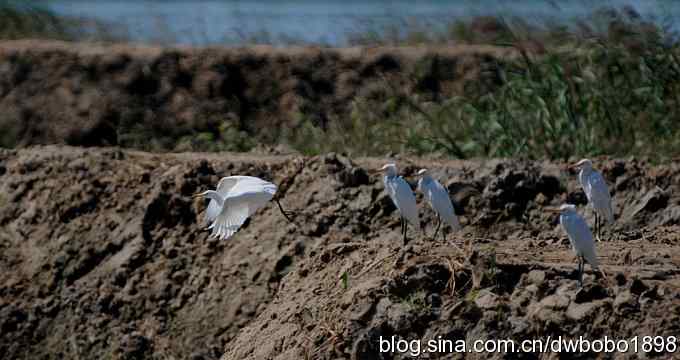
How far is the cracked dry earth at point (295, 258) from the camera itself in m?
6.36

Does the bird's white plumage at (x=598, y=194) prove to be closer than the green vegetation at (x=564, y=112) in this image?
Yes

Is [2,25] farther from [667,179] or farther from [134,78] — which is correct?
[667,179]

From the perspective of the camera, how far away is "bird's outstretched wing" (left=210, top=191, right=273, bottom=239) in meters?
7.04

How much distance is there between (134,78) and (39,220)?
176 inches

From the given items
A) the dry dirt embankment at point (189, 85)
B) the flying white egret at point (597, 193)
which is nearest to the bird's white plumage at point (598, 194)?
the flying white egret at point (597, 193)

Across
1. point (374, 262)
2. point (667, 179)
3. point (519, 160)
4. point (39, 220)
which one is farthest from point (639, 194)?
point (39, 220)

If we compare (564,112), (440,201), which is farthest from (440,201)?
(564,112)

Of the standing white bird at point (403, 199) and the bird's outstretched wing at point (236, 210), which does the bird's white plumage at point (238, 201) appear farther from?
the standing white bird at point (403, 199)

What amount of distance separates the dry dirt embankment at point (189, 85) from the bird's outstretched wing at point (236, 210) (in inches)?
284

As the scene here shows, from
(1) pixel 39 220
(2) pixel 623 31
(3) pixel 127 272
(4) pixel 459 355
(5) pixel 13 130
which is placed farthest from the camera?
(5) pixel 13 130

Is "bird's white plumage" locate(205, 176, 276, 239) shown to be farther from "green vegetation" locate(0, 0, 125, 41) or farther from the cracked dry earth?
"green vegetation" locate(0, 0, 125, 41)

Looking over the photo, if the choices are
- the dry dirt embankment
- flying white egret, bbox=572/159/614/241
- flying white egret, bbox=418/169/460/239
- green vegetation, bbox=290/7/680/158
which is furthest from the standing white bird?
the dry dirt embankment

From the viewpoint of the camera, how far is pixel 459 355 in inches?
246

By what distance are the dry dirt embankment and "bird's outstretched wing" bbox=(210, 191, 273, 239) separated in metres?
7.21
